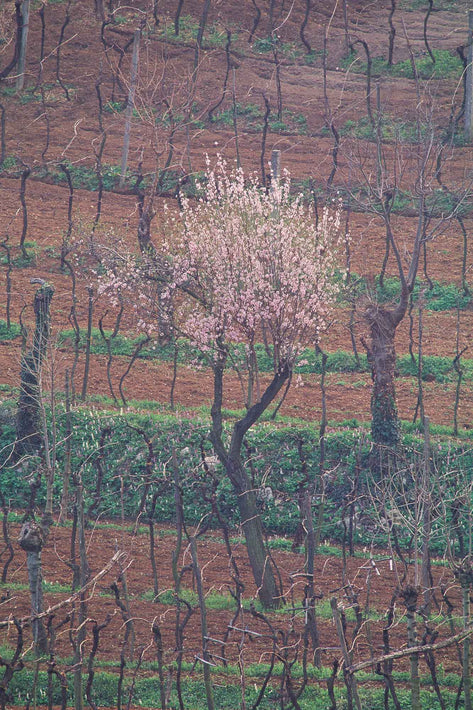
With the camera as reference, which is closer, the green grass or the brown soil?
the brown soil

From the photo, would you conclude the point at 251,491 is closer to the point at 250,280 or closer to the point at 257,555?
the point at 257,555

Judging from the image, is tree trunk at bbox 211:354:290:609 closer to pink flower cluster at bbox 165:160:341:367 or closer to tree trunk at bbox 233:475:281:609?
tree trunk at bbox 233:475:281:609

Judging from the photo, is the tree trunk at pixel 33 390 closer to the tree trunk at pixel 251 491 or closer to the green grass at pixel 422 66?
the tree trunk at pixel 251 491

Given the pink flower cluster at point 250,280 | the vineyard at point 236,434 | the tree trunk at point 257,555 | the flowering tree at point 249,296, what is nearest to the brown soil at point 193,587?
the vineyard at point 236,434

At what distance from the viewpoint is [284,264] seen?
11.4 metres

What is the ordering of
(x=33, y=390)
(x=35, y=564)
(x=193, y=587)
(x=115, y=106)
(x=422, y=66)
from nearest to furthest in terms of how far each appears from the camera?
(x=35, y=564)
(x=193, y=587)
(x=33, y=390)
(x=115, y=106)
(x=422, y=66)

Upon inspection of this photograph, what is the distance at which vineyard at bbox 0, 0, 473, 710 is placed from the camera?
28.9ft

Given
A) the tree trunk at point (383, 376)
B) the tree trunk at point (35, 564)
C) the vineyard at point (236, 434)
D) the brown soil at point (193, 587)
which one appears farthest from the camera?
the tree trunk at point (383, 376)

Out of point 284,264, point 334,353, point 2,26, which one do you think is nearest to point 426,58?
point 2,26

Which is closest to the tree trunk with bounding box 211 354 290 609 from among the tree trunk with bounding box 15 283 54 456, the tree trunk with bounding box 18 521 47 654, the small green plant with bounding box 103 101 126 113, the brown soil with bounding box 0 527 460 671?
the brown soil with bounding box 0 527 460 671

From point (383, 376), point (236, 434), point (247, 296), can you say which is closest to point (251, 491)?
point (236, 434)

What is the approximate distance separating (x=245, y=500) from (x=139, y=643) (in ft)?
7.28

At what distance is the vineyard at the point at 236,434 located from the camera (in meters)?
8.81

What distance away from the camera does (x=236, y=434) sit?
1148 centimetres
